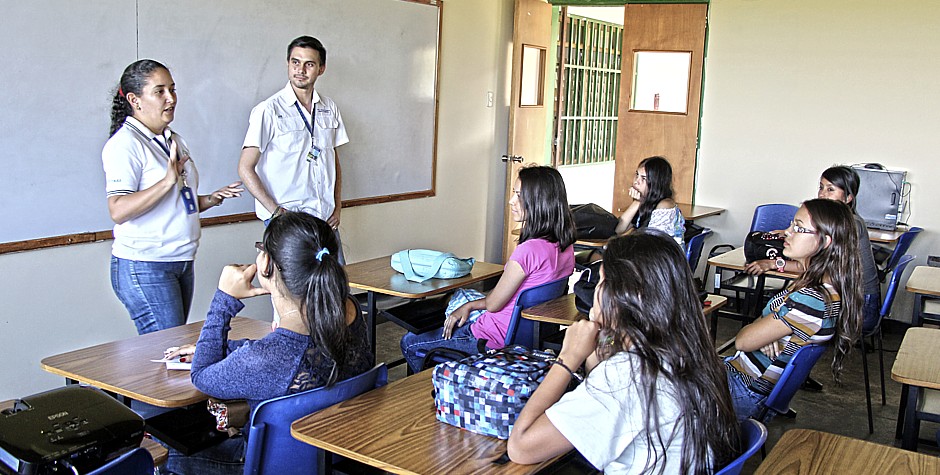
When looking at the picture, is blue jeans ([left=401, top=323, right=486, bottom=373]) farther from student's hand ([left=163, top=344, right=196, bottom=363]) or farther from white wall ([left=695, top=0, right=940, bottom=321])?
white wall ([left=695, top=0, right=940, bottom=321])

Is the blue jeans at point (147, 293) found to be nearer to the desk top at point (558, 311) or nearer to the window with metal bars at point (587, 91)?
the desk top at point (558, 311)

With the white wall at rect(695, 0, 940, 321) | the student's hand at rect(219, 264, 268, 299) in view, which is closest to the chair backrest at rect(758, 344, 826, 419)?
the student's hand at rect(219, 264, 268, 299)

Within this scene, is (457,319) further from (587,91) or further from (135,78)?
(587,91)

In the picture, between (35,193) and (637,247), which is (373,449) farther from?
Answer: (35,193)

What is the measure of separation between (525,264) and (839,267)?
115 centimetres

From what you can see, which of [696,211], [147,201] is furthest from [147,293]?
[696,211]

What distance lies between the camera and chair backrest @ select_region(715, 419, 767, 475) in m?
1.73

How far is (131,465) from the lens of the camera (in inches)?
63.9

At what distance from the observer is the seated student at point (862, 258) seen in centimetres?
425

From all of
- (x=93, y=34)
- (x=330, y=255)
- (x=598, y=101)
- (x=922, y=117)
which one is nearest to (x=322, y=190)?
(x=93, y=34)

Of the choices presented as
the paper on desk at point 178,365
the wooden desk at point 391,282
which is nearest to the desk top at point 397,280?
the wooden desk at point 391,282

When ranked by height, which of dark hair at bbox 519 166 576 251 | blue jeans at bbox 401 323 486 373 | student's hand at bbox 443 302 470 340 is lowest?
blue jeans at bbox 401 323 486 373

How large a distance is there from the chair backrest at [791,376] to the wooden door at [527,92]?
13.5 feet

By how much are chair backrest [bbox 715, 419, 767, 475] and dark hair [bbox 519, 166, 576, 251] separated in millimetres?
1621
